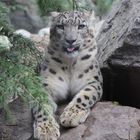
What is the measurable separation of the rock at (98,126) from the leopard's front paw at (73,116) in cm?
4

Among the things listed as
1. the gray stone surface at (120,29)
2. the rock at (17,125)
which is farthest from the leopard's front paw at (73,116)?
the gray stone surface at (120,29)

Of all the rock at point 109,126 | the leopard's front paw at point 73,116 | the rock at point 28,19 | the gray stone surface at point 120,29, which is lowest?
the rock at point 28,19

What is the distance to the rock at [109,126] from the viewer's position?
5457 mm

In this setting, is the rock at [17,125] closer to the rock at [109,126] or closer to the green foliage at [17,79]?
the rock at [109,126]

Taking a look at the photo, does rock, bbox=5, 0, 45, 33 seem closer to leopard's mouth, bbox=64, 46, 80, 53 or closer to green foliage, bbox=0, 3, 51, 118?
leopard's mouth, bbox=64, 46, 80, 53

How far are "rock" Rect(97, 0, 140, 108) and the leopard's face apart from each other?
0.42 metres

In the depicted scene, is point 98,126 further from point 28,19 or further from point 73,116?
point 28,19

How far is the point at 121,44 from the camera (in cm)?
616

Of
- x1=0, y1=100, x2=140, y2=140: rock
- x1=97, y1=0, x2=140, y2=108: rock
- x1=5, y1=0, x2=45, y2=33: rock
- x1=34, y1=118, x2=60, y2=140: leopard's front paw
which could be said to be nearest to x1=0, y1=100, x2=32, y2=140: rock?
x1=0, y1=100, x2=140, y2=140: rock

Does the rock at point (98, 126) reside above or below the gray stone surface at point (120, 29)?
below

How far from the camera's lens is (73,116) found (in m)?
5.61

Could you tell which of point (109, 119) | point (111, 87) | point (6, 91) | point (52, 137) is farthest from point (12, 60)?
point (111, 87)

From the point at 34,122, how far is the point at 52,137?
38 cm

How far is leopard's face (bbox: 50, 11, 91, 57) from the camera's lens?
594 centimetres
